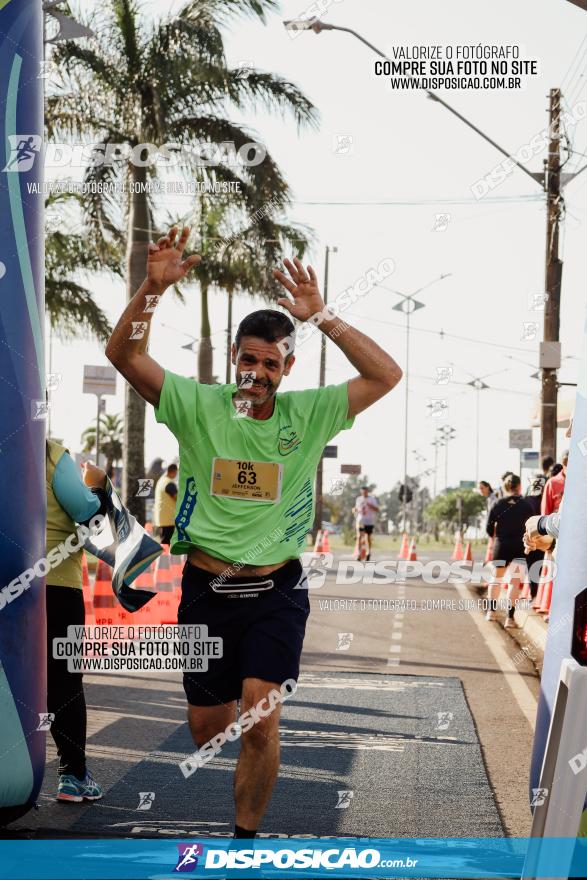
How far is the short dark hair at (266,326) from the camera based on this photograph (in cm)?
513

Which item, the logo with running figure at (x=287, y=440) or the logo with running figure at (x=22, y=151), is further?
the logo with running figure at (x=22, y=151)

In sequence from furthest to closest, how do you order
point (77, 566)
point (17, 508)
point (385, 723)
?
point (385, 723)
point (77, 566)
point (17, 508)

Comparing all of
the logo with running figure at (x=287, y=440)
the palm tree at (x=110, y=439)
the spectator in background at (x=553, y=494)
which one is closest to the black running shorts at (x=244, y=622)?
the logo with running figure at (x=287, y=440)

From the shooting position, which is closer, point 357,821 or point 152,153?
point 357,821

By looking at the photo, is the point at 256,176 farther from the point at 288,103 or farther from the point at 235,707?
the point at 235,707

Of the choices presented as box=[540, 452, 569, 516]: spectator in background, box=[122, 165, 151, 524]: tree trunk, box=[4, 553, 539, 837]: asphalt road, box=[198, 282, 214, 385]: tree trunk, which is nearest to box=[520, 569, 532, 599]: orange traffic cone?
box=[4, 553, 539, 837]: asphalt road

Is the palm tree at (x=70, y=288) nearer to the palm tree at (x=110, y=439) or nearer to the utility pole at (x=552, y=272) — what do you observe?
the utility pole at (x=552, y=272)

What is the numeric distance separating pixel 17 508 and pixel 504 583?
12.1 meters

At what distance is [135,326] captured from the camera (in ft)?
16.2

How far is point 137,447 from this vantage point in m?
22.3

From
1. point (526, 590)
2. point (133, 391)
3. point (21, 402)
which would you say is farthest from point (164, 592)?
point (21, 402)

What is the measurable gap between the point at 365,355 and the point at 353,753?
3352 millimetres

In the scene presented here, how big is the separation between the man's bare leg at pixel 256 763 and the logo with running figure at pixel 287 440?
883mm

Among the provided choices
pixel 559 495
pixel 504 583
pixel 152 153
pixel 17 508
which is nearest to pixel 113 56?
pixel 152 153
